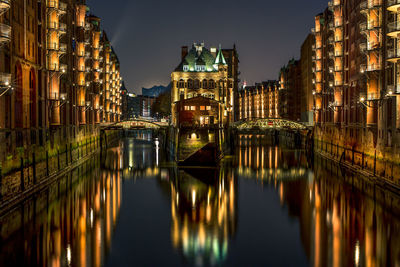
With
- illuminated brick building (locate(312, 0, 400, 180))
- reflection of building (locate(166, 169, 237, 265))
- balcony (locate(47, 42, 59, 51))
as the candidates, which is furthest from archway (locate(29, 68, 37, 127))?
illuminated brick building (locate(312, 0, 400, 180))

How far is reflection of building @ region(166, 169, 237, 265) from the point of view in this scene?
891 inches

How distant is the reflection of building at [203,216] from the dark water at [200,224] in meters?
0.07

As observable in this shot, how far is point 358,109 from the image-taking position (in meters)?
49.4

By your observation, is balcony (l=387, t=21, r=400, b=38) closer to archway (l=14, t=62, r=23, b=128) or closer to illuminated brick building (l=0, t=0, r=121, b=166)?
illuminated brick building (l=0, t=0, r=121, b=166)

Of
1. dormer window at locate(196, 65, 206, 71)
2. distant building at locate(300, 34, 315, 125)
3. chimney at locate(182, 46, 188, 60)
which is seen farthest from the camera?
chimney at locate(182, 46, 188, 60)

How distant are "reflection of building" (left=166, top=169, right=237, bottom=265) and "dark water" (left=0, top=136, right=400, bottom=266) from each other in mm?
65

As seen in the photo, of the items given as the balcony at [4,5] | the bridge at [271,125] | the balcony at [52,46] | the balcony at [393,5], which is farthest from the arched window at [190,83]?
the balcony at [4,5]

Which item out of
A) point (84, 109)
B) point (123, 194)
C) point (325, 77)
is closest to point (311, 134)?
point (325, 77)

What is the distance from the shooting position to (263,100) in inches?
6998

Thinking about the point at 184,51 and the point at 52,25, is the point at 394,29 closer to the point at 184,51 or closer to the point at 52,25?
the point at 52,25

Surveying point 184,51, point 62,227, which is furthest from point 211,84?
point 62,227

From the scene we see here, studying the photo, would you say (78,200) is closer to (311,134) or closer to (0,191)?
(0,191)

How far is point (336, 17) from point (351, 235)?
41349mm

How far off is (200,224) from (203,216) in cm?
205
